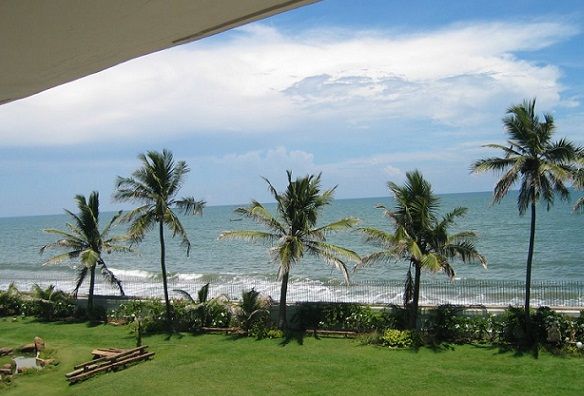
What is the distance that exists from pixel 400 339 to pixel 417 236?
3013 mm

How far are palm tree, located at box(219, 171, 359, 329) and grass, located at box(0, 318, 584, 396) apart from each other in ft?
8.94

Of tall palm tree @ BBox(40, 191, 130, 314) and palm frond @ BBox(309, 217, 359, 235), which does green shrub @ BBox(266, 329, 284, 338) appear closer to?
palm frond @ BBox(309, 217, 359, 235)

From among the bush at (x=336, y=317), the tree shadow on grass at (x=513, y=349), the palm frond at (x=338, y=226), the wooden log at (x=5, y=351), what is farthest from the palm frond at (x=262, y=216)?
the wooden log at (x=5, y=351)

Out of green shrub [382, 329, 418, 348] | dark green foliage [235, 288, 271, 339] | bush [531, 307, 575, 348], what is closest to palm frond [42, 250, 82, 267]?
dark green foliage [235, 288, 271, 339]

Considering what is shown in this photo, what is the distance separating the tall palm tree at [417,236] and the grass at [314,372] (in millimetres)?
2379

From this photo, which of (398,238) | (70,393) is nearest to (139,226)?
(70,393)

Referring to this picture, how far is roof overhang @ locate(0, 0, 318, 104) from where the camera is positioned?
1.19 meters

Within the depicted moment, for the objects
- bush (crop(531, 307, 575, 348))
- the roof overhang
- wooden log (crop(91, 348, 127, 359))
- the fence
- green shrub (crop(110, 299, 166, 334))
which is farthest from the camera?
the fence

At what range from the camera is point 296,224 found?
60.4 ft

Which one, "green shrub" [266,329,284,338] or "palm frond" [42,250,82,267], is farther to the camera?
"palm frond" [42,250,82,267]

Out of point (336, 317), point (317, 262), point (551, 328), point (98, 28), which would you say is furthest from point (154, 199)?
point (317, 262)

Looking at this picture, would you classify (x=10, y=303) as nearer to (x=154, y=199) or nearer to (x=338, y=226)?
(x=154, y=199)

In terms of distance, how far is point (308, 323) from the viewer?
60.3ft

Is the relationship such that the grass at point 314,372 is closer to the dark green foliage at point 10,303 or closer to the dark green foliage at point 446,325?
the dark green foliage at point 446,325
